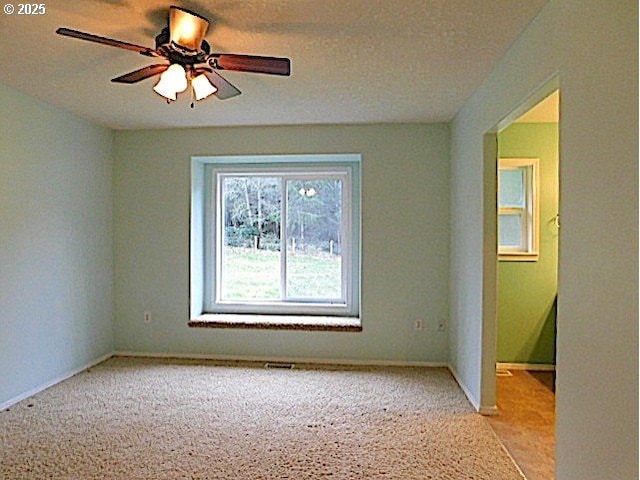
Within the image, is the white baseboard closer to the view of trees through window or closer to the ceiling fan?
the view of trees through window

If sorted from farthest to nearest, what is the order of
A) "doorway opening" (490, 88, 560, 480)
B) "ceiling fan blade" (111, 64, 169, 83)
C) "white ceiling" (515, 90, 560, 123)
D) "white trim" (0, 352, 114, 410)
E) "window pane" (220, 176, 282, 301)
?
"window pane" (220, 176, 282, 301) < "doorway opening" (490, 88, 560, 480) < "white ceiling" (515, 90, 560, 123) < "white trim" (0, 352, 114, 410) < "ceiling fan blade" (111, 64, 169, 83)

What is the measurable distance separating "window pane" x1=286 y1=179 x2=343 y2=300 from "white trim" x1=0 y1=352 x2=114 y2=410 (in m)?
1.96

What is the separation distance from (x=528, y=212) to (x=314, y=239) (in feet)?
7.03

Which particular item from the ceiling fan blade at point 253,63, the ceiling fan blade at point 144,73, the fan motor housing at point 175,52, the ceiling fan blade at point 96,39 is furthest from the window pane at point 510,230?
the ceiling fan blade at point 96,39

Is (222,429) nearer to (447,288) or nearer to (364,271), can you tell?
(364,271)

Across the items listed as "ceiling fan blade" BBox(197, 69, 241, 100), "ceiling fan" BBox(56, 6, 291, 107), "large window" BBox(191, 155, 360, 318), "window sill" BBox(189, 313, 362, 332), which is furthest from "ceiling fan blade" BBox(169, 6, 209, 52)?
"window sill" BBox(189, 313, 362, 332)

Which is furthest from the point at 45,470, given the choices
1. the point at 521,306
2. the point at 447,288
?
the point at 521,306

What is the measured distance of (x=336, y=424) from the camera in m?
3.21

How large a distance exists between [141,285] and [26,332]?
1351 millimetres

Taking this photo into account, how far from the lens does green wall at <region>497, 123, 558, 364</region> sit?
179 inches

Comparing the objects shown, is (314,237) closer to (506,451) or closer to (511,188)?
(511,188)

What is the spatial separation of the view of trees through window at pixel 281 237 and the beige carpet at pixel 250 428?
1136 mm

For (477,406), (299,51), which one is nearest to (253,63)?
(299,51)

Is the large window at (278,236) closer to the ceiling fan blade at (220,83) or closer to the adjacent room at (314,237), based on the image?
the adjacent room at (314,237)
